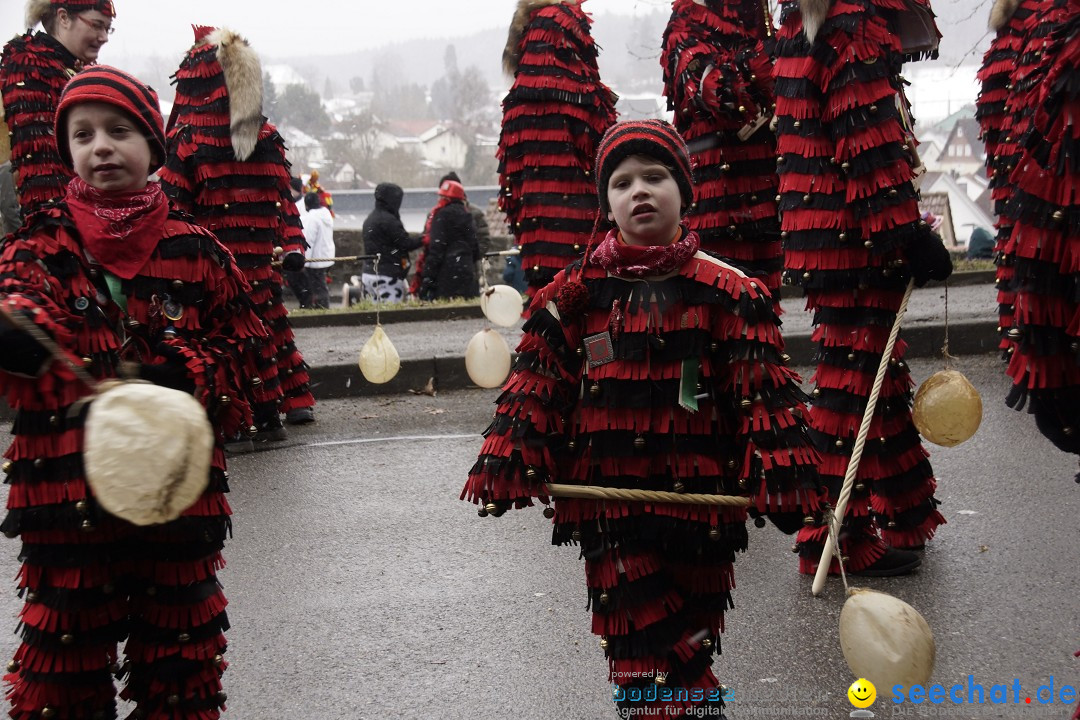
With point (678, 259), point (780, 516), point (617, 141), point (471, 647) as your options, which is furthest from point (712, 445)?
point (471, 647)

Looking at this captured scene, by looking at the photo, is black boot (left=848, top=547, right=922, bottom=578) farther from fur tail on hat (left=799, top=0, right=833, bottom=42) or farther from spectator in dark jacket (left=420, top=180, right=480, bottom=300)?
spectator in dark jacket (left=420, top=180, right=480, bottom=300)

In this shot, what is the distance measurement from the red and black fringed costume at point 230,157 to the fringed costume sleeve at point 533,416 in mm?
3489

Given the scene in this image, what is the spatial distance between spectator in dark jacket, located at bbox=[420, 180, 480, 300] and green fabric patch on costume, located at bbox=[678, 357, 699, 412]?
9073 millimetres

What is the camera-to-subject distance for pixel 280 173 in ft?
21.9

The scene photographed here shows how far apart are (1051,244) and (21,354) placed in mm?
2370

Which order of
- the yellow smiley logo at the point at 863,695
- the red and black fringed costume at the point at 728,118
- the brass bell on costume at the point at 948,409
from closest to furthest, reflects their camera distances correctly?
1. the yellow smiley logo at the point at 863,695
2. the brass bell on costume at the point at 948,409
3. the red and black fringed costume at the point at 728,118

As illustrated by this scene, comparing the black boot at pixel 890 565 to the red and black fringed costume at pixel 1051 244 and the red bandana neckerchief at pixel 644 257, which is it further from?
the red bandana neckerchief at pixel 644 257

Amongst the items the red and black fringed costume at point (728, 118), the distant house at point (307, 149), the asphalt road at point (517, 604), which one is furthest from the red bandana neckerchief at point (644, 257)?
the distant house at point (307, 149)

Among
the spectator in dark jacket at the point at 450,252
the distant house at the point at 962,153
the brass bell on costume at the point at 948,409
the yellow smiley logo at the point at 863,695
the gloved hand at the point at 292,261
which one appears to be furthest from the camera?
the distant house at the point at 962,153

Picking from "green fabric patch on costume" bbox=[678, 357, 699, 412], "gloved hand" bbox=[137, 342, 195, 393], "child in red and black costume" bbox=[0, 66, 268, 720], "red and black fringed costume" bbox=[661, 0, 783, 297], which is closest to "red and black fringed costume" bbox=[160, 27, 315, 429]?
"red and black fringed costume" bbox=[661, 0, 783, 297]

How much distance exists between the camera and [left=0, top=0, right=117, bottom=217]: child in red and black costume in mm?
6598

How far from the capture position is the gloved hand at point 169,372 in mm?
2807

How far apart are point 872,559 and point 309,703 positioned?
2080mm

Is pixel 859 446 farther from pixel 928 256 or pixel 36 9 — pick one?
pixel 36 9
